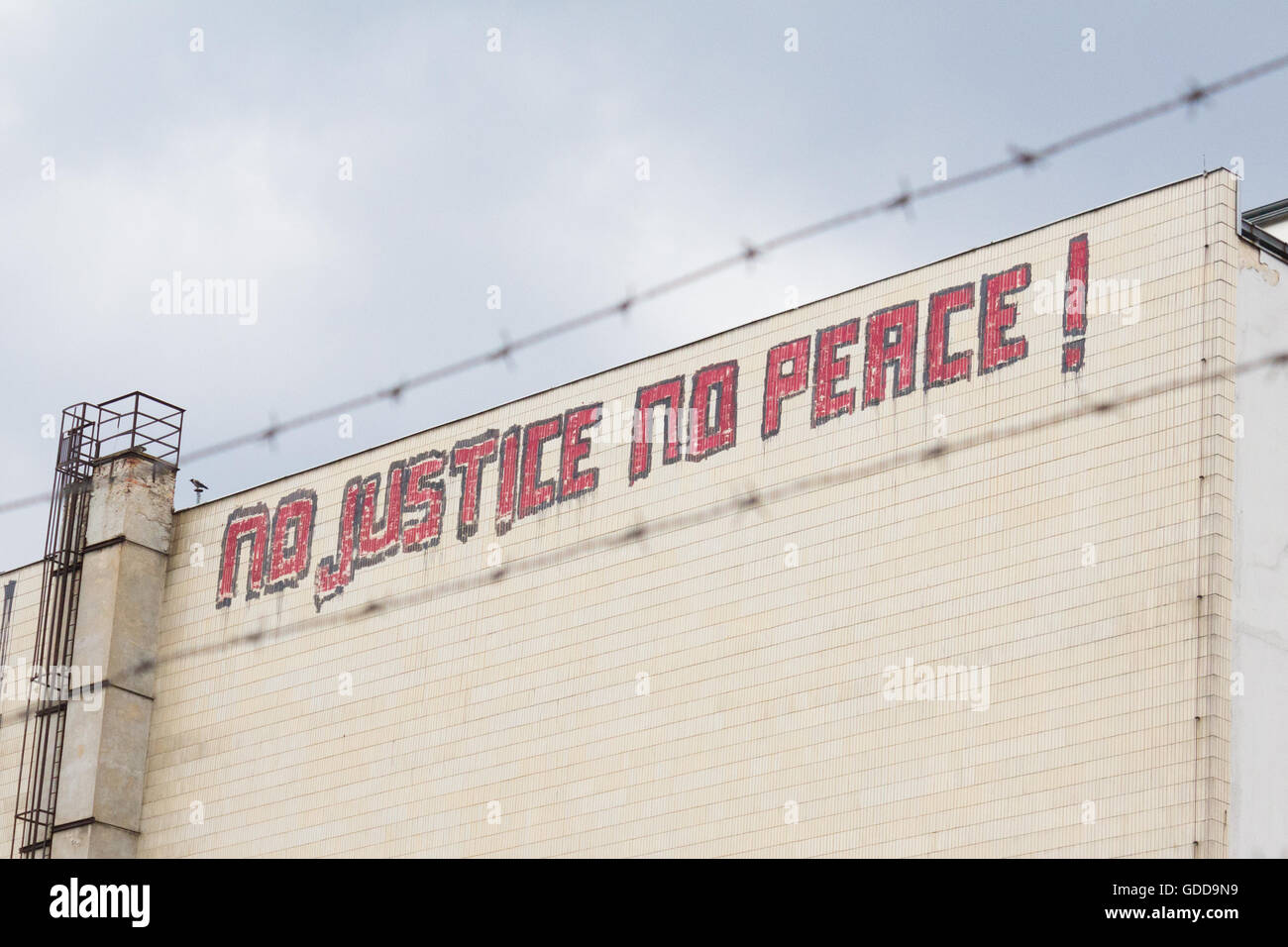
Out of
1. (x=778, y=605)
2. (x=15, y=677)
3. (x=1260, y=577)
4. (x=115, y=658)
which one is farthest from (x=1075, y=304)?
(x=15, y=677)

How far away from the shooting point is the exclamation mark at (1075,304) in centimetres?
3719

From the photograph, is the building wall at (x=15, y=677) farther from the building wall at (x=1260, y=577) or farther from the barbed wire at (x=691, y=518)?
the building wall at (x=1260, y=577)

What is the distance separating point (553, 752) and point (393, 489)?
8.67 meters

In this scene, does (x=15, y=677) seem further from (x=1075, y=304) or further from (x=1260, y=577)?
(x=1260, y=577)

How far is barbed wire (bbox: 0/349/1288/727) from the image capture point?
36.2 m

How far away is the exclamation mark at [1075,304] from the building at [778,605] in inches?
1.8

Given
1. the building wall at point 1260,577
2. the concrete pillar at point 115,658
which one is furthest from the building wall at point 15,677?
the building wall at point 1260,577

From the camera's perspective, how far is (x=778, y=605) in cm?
3975

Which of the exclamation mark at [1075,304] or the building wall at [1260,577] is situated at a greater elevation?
the exclamation mark at [1075,304]

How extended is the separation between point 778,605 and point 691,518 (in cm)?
304

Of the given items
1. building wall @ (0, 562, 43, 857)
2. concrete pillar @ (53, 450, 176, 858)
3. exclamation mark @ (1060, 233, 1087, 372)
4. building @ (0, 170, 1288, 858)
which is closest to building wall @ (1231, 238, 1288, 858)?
building @ (0, 170, 1288, 858)

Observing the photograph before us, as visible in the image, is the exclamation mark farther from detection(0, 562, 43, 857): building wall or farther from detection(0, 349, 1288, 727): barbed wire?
detection(0, 562, 43, 857): building wall

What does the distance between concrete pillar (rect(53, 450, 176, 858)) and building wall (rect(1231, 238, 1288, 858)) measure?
2625 centimetres
